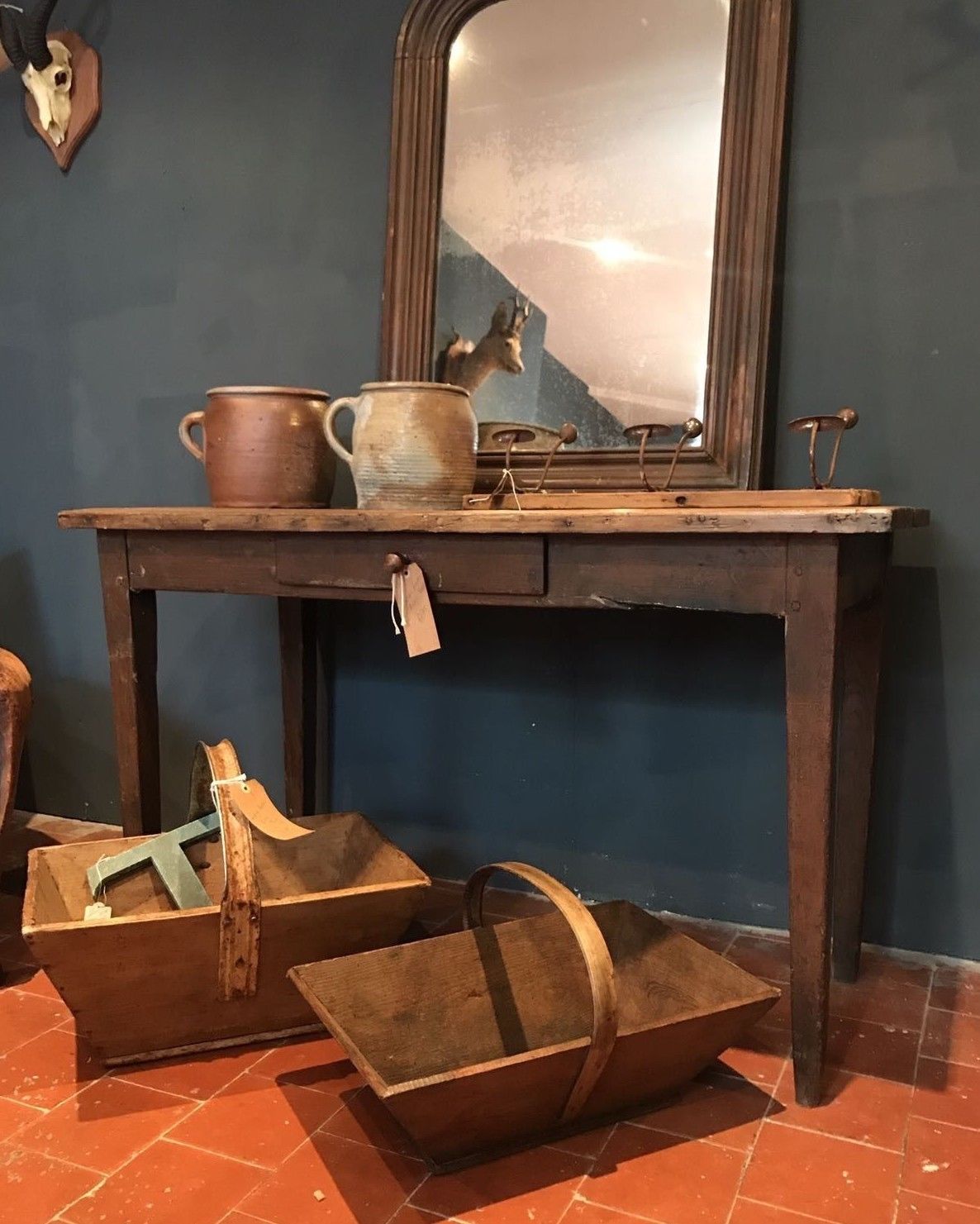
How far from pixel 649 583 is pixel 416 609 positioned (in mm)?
368

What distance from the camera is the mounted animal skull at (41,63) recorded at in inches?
93.9

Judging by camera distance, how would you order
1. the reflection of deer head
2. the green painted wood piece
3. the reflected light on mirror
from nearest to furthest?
the green painted wood piece
the reflected light on mirror
the reflection of deer head

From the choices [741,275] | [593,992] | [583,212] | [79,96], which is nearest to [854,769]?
[593,992]

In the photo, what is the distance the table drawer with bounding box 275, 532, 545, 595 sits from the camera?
1.52 metres

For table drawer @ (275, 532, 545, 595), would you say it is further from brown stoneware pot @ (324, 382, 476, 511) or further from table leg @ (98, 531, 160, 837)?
table leg @ (98, 531, 160, 837)

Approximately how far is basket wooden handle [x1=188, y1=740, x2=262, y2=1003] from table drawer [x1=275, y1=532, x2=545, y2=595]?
35 centimetres

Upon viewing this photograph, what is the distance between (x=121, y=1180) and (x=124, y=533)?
103 centimetres

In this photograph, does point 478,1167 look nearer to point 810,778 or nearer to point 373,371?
point 810,778

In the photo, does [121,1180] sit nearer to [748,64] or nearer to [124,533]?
[124,533]

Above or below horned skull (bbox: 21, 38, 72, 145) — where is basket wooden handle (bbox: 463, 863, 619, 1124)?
below

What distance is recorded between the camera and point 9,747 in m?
1.83

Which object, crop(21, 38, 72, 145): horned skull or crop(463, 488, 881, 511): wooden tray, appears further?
crop(21, 38, 72, 145): horned skull

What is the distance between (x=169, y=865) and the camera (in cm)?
173

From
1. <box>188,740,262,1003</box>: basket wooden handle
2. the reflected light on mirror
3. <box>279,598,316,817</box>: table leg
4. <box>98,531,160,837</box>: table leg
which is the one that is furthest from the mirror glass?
<box>188,740,262,1003</box>: basket wooden handle
